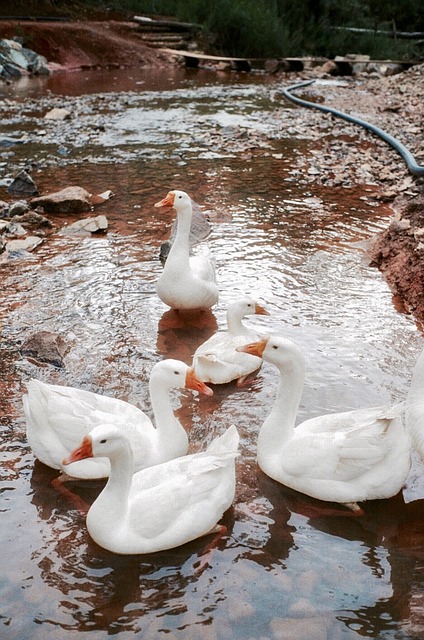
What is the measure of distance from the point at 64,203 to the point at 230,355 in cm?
485

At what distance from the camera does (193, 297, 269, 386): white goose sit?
534 centimetres

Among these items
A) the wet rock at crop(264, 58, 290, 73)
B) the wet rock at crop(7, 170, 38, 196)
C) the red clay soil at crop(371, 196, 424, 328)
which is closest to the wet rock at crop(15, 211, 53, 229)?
the wet rock at crop(7, 170, 38, 196)

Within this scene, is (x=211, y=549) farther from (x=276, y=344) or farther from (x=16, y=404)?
(x=16, y=404)

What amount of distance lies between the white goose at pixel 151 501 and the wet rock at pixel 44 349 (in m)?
1.81

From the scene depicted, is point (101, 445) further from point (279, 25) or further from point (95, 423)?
point (279, 25)

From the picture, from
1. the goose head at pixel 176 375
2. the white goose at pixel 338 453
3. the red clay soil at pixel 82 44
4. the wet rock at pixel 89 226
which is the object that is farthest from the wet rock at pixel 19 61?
the white goose at pixel 338 453

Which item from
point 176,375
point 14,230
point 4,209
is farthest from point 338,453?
point 4,209

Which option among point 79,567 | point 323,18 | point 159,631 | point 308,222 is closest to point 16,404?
point 79,567

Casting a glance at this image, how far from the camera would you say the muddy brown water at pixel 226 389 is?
3320 mm

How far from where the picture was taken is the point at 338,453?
4098 millimetres

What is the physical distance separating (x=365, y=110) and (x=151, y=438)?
1521 centimetres

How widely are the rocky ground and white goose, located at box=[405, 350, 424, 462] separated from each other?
2.29 metres

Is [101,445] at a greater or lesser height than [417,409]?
lesser

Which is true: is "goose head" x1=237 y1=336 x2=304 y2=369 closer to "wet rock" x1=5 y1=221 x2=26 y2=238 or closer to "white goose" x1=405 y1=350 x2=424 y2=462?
"white goose" x1=405 y1=350 x2=424 y2=462
